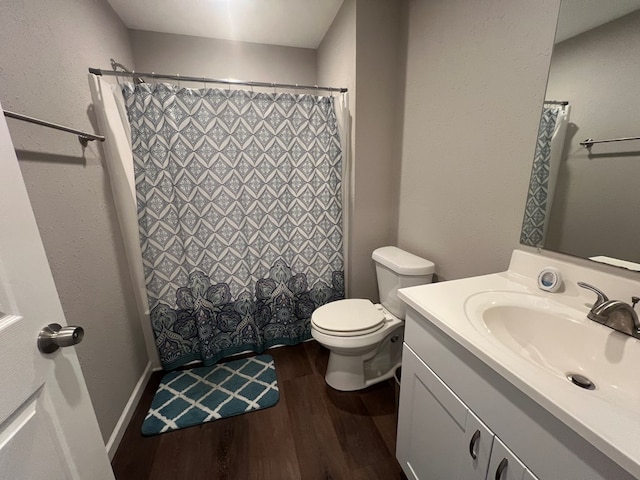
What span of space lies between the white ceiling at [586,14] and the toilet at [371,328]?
3.30 feet

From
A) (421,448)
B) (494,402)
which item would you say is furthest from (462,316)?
(421,448)

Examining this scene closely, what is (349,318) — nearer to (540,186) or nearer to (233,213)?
(233,213)

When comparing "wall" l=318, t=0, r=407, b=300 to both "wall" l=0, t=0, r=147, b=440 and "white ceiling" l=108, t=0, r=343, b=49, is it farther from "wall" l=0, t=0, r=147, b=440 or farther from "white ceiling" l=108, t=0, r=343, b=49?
"wall" l=0, t=0, r=147, b=440

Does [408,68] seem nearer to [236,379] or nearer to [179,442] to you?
[236,379]

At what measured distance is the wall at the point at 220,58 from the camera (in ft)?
6.59

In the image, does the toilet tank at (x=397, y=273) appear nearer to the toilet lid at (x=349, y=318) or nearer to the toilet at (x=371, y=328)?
the toilet at (x=371, y=328)

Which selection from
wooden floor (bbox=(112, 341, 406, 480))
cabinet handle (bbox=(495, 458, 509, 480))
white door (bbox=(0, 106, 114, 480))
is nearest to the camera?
white door (bbox=(0, 106, 114, 480))

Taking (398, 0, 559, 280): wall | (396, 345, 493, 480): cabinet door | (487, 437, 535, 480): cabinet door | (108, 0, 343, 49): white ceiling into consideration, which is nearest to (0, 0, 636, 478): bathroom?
(398, 0, 559, 280): wall

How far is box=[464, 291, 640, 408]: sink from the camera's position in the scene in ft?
2.10

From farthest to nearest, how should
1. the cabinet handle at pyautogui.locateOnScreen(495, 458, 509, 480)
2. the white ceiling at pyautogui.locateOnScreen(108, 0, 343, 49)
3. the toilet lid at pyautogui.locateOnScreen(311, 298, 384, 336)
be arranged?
the white ceiling at pyautogui.locateOnScreen(108, 0, 343, 49) < the toilet lid at pyautogui.locateOnScreen(311, 298, 384, 336) < the cabinet handle at pyautogui.locateOnScreen(495, 458, 509, 480)

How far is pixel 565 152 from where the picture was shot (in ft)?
2.88

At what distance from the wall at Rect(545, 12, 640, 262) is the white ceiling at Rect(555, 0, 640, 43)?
19mm

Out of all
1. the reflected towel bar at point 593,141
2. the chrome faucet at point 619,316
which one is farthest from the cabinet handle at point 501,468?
the reflected towel bar at point 593,141

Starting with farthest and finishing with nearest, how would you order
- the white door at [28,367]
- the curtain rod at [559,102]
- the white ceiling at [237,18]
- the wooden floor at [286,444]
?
the white ceiling at [237,18] → the wooden floor at [286,444] → the curtain rod at [559,102] → the white door at [28,367]
